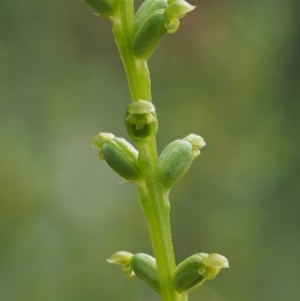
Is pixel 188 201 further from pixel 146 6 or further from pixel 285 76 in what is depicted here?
pixel 146 6

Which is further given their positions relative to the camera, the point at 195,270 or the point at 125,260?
the point at 125,260

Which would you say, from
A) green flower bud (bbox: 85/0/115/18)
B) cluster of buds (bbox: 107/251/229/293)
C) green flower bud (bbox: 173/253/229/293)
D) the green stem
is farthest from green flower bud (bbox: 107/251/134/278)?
green flower bud (bbox: 85/0/115/18)

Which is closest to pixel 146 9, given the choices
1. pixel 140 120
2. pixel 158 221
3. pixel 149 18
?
pixel 149 18

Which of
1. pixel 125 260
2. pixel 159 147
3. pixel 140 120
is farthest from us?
pixel 159 147

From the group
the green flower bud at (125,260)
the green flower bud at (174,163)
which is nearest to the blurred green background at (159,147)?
the green flower bud at (125,260)

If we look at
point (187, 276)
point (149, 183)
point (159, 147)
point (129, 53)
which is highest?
point (159, 147)

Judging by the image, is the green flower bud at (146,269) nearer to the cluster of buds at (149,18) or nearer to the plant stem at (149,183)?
the plant stem at (149,183)

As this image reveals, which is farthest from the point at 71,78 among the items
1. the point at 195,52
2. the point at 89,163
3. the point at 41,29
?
the point at 195,52

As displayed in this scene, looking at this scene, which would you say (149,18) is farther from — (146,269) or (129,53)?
(146,269)
